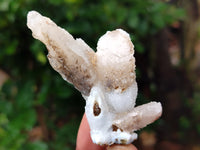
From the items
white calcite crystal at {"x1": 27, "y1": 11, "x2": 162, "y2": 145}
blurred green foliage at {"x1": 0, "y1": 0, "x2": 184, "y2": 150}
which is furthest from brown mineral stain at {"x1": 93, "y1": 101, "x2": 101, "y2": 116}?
blurred green foliage at {"x1": 0, "y1": 0, "x2": 184, "y2": 150}

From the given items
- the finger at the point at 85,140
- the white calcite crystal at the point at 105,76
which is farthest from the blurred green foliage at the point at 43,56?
the white calcite crystal at the point at 105,76

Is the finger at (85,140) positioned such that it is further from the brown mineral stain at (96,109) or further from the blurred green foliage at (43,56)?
the blurred green foliage at (43,56)

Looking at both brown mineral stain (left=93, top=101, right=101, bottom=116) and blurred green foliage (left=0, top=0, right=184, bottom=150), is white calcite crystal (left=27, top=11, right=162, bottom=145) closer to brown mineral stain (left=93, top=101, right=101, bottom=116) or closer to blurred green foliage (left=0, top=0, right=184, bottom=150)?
brown mineral stain (left=93, top=101, right=101, bottom=116)

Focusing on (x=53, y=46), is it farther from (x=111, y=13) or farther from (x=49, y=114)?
(x=49, y=114)

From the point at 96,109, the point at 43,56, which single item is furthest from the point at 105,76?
the point at 43,56

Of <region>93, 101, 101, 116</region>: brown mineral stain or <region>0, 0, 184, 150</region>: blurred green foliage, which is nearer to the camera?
<region>93, 101, 101, 116</region>: brown mineral stain
